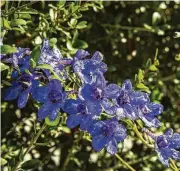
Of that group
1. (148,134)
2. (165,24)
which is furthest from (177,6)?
(148,134)

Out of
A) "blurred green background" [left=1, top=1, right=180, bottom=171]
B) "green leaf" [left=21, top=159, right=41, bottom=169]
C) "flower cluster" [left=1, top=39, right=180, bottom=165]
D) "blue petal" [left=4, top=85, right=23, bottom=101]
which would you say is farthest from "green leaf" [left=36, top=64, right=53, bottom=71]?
"blurred green background" [left=1, top=1, right=180, bottom=171]

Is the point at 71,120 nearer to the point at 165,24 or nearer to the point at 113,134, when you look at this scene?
the point at 113,134

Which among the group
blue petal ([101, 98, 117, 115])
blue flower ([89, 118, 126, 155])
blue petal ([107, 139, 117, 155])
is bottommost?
blue petal ([107, 139, 117, 155])

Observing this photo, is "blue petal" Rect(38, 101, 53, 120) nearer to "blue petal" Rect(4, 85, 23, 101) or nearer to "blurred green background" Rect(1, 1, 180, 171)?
"blue petal" Rect(4, 85, 23, 101)

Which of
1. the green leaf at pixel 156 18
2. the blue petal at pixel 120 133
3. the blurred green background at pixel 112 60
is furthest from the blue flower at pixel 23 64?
the green leaf at pixel 156 18

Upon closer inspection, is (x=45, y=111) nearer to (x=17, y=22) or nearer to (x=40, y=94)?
(x=40, y=94)

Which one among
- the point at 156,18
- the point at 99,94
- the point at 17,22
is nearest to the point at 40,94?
the point at 99,94

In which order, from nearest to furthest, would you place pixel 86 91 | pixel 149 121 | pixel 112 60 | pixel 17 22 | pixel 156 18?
1. pixel 86 91
2. pixel 149 121
3. pixel 17 22
4. pixel 156 18
5. pixel 112 60
